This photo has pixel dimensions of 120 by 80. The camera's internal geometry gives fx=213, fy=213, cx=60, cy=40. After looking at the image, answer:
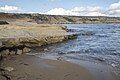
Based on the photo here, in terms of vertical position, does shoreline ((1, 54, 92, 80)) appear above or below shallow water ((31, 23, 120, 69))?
above

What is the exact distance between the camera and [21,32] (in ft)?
74.0

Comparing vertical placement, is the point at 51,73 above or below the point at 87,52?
above

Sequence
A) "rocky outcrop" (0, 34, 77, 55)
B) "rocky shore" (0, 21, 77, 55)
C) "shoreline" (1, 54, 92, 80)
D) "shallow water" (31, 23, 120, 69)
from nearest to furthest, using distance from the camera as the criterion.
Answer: "shoreline" (1, 54, 92, 80) → "shallow water" (31, 23, 120, 69) → "rocky outcrop" (0, 34, 77, 55) → "rocky shore" (0, 21, 77, 55)

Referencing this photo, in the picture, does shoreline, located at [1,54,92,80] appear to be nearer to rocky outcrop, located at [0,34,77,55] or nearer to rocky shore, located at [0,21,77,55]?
rocky outcrop, located at [0,34,77,55]

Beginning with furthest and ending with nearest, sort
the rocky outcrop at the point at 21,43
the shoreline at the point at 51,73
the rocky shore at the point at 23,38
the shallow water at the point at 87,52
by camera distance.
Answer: the rocky shore at the point at 23,38, the rocky outcrop at the point at 21,43, the shallow water at the point at 87,52, the shoreline at the point at 51,73

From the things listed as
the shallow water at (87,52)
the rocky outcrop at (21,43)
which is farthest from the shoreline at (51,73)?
the rocky outcrop at (21,43)

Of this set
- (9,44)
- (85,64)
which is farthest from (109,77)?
(9,44)

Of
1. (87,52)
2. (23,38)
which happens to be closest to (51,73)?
(87,52)

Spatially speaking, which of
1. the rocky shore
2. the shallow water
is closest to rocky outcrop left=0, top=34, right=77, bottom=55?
the rocky shore

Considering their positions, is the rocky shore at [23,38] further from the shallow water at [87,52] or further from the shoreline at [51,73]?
the shoreline at [51,73]

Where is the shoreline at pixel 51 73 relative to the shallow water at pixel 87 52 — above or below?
above

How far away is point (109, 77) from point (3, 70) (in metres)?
5.33

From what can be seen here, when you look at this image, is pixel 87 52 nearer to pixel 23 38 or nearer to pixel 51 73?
pixel 23 38

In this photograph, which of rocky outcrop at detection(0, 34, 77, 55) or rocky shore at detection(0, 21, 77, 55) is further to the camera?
rocky shore at detection(0, 21, 77, 55)
